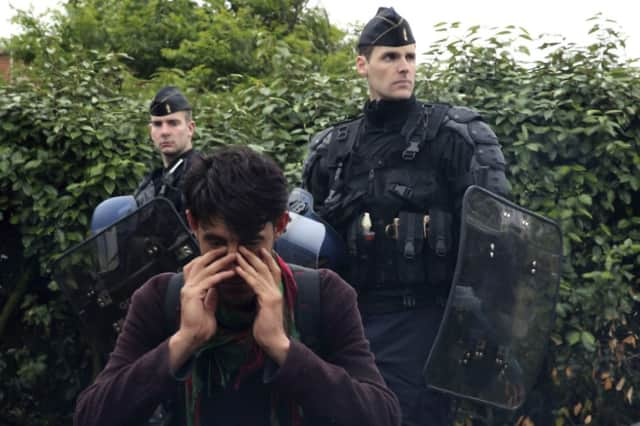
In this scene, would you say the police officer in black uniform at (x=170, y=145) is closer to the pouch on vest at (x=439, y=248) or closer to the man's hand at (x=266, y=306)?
the pouch on vest at (x=439, y=248)

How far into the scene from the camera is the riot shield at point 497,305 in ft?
10.9

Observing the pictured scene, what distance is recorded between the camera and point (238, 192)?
194 cm

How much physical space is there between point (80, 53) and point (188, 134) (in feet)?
5.74

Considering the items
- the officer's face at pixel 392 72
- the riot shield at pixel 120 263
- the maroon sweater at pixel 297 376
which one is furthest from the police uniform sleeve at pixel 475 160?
the maroon sweater at pixel 297 376

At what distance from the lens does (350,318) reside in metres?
2.03

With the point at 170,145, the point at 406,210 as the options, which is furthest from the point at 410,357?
the point at 170,145

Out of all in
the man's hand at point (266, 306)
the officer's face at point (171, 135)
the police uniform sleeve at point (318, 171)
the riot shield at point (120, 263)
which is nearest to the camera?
the man's hand at point (266, 306)

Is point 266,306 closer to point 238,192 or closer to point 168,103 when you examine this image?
point 238,192

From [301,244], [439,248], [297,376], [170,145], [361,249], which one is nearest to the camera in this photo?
[297,376]

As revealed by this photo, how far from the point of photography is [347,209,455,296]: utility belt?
137 inches

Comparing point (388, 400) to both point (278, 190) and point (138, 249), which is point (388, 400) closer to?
point (278, 190)

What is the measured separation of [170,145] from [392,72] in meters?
1.70

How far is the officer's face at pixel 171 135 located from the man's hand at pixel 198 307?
10.5ft

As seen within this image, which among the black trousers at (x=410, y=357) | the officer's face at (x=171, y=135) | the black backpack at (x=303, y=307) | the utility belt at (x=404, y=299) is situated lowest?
the black trousers at (x=410, y=357)
